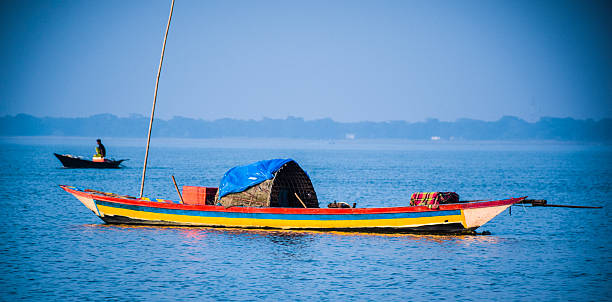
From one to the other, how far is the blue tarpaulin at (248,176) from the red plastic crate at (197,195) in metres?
1.00

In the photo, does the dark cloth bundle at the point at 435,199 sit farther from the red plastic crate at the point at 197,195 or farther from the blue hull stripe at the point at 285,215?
the red plastic crate at the point at 197,195

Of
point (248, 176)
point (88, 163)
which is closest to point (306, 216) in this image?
point (248, 176)

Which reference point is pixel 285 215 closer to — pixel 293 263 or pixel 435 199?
pixel 293 263

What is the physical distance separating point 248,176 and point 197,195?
2668 millimetres

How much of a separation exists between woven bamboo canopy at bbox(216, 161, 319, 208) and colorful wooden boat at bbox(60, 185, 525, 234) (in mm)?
631

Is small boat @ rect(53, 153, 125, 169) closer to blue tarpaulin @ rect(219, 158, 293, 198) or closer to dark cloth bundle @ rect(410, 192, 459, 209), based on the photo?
blue tarpaulin @ rect(219, 158, 293, 198)

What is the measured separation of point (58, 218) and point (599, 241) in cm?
2732

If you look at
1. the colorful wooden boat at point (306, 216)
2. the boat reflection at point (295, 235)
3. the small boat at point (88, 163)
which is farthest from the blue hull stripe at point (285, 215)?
the small boat at point (88, 163)

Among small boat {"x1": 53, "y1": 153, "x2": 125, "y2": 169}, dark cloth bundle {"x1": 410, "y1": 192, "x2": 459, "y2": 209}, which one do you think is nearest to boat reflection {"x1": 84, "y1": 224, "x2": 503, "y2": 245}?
dark cloth bundle {"x1": 410, "y1": 192, "x2": 459, "y2": 209}

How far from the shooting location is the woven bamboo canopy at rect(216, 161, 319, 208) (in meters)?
28.9

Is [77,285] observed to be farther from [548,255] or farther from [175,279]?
[548,255]

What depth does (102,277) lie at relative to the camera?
2139 cm

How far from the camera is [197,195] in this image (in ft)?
99.1

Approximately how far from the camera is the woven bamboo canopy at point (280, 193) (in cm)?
2889
